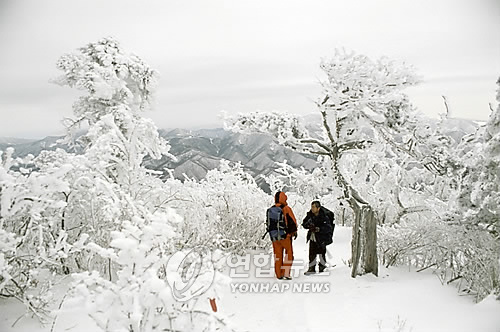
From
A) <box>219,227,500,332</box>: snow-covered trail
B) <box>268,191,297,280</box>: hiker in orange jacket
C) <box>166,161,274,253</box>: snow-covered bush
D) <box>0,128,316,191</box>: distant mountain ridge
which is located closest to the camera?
<box>219,227,500,332</box>: snow-covered trail

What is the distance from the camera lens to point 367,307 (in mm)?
5586

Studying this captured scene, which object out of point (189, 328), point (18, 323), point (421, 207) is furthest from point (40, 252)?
point (421, 207)

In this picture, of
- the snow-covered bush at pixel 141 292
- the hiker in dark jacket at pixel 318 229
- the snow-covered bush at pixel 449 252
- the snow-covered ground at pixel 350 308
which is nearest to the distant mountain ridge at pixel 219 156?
the hiker in dark jacket at pixel 318 229

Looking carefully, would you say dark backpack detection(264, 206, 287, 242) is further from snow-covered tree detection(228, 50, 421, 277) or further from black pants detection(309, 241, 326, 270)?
snow-covered tree detection(228, 50, 421, 277)

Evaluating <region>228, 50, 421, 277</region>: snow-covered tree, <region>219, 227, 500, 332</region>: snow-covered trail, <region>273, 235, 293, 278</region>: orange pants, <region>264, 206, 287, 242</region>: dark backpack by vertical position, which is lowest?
<region>219, 227, 500, 332</region>: snow-covered trail

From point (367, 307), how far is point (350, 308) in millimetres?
242

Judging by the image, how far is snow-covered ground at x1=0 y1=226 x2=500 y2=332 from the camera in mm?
4785

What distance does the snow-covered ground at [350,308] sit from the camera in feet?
A: 15.7

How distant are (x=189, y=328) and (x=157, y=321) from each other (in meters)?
0.37

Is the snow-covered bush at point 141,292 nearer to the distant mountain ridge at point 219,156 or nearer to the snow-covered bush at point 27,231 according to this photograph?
the snow-covered bush at point 27,231

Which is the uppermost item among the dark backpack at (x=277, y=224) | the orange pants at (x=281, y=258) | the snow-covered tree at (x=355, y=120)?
the snow-covered tree at (x=355, y=120)

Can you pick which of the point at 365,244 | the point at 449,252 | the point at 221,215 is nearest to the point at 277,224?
the point at 365,244

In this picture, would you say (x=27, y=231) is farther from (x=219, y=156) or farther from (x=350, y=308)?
(x=219, y=156)

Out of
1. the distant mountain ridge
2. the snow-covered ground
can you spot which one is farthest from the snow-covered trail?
the distant mountain ridge
